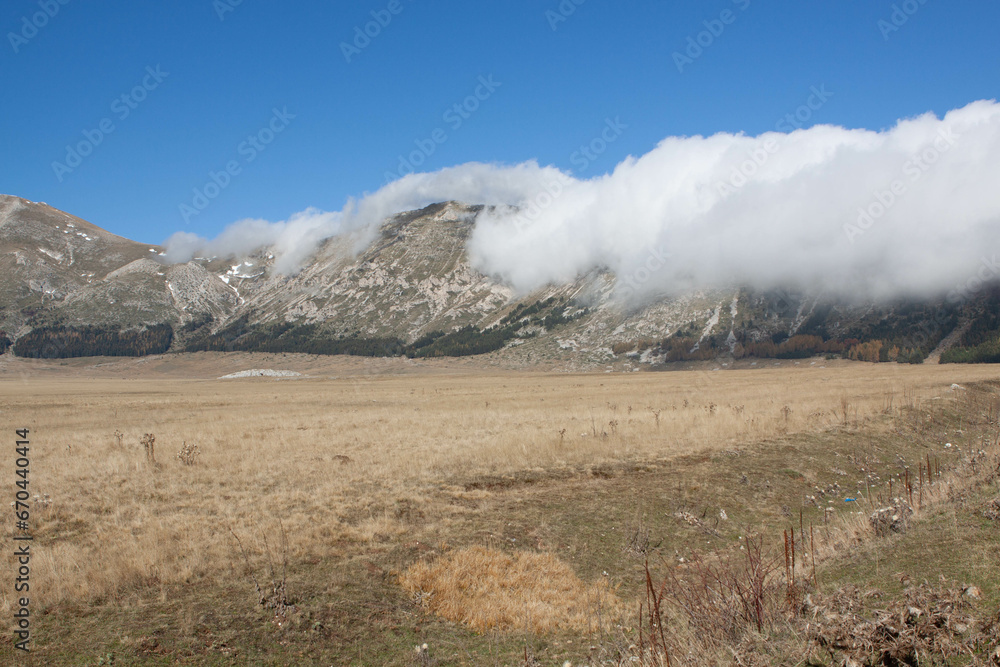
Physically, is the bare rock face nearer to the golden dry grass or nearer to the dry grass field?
the dry grass field

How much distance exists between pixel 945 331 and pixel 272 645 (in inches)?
5774

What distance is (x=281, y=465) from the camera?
18688mm

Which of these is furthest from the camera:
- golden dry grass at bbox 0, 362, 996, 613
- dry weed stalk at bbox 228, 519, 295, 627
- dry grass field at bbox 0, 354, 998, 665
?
golden dry grass at bbox 0, 362, 996, 613

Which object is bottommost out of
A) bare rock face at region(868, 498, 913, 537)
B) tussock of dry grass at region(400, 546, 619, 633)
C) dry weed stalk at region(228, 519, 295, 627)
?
tussock of dry grass at region(400, 546, 619, 633)

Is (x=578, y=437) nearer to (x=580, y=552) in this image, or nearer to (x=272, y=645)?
(x=580, y=552)

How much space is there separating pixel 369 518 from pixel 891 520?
1113 cm

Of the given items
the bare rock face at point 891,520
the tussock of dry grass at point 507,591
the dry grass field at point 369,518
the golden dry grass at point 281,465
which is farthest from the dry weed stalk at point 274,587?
the bare rock face at point 891,520

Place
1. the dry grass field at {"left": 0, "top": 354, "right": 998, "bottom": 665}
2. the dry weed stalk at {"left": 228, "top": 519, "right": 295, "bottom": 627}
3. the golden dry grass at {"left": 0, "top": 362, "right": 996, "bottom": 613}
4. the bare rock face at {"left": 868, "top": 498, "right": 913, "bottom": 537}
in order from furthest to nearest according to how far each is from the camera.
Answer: the golden dry grass at {"left": 0, "top": 362, "right": 996, "bottom": 613} → the bare rock face at {"left": 868, "top": 498, "right": 913, "bottom": 537} → the dry weed stalk at {"left": 228, "top": 519, "right": 295, "bottom": 627} → the dry grass field at {"left": 0, "top": 354, "right": 998, "bottom": 665}

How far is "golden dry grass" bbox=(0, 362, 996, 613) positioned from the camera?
1045cm

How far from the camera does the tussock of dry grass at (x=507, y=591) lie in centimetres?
852

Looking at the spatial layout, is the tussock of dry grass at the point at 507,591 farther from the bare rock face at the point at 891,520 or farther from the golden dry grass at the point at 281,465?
the bare rock face at the point at 891,520

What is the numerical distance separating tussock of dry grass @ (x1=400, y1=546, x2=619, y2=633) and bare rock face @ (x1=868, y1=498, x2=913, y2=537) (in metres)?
5.09

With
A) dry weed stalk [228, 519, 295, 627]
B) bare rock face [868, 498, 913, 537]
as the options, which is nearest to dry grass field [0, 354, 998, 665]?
dry weed stalk [228, 519, 295, 627]

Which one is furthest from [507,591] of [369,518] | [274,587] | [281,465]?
[281,465]
